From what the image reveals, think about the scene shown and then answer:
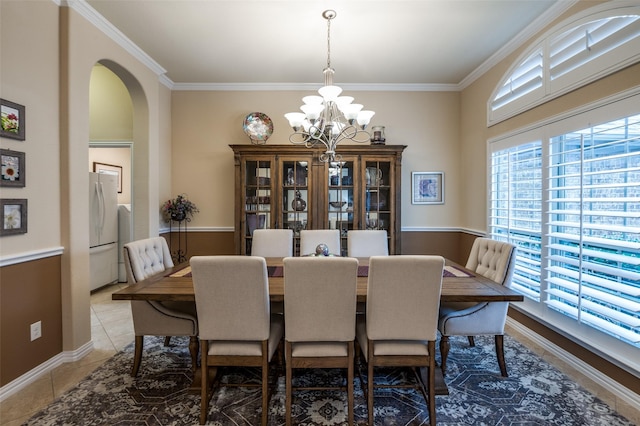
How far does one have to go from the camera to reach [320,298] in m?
1.66

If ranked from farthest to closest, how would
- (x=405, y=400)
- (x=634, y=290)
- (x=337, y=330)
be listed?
(x=405, y=400)
(x=634, y=290)
(x=337, y=330)

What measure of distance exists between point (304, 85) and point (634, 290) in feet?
12.6

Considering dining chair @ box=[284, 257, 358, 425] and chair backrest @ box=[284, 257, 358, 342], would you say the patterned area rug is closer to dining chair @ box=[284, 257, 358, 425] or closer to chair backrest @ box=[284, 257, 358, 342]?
dining chair @ box=[284, 257, 358, 425]

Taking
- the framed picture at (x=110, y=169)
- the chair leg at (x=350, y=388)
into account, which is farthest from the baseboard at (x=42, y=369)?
the framed picture at (x=110, y=169)

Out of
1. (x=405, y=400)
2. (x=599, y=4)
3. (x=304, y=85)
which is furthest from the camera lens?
(x=304, y=85)

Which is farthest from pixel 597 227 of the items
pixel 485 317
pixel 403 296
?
pixel 403 296

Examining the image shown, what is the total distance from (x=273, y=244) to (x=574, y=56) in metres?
3.00

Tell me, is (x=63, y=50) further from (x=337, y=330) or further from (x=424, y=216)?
(x=424, y=216)

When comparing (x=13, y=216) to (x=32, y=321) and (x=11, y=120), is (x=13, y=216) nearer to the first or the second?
(x=11, y=120)

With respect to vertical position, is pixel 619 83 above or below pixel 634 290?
above

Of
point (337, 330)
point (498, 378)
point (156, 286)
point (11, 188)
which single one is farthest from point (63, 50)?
point (498, 378)

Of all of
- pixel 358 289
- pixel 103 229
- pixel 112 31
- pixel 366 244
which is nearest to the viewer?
pixel 358 289

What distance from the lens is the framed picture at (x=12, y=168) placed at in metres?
1.96

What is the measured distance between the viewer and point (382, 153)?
380 centimetres
